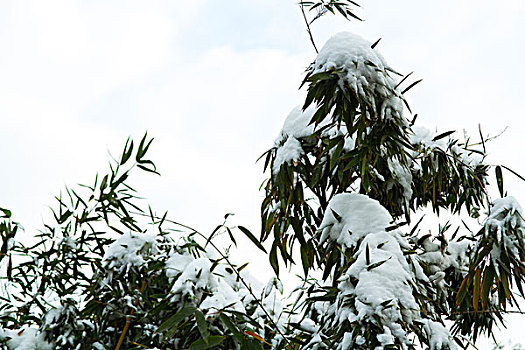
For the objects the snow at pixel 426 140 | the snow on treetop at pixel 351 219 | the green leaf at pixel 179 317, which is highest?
the snow at pixel 426 140

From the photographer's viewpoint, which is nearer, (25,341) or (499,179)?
(25,341)

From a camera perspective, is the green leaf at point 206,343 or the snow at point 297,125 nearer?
the green leaf at point 206,343

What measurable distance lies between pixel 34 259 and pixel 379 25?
5.07 ft

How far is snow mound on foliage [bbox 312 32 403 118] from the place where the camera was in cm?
187

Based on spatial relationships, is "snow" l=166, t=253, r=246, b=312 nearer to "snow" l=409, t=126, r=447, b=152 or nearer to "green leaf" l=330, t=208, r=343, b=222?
"green leaf" l=330, t=208, r=343, b=222

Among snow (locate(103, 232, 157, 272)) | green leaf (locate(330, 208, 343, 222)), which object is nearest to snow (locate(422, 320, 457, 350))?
green leaf (locate(330, 208, 343, 222))

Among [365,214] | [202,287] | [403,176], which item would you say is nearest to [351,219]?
[365,214]

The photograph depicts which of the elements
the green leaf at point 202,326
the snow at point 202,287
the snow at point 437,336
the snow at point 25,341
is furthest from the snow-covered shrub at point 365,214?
the snow at point 25,341

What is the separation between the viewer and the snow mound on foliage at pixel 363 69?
6.13 ft

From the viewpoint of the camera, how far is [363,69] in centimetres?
189

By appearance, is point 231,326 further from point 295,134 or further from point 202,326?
point 295,134

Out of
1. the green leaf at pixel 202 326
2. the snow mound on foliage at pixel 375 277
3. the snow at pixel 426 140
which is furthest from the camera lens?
the snow at pixel 426 140

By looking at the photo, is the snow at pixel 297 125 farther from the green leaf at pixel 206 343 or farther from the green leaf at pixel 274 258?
the green leaf at pixel 206 343

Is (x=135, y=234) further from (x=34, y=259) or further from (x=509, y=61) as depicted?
(x=509, y=61)
